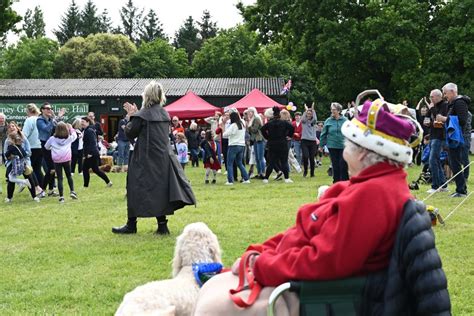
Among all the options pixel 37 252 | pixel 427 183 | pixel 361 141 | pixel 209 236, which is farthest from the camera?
pixel 427 183

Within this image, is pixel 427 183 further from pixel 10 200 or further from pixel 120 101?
pixel 120 101

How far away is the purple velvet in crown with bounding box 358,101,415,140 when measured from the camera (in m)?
3.24

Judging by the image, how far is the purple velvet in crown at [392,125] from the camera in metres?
3.24

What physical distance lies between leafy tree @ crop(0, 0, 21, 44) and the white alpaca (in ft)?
121

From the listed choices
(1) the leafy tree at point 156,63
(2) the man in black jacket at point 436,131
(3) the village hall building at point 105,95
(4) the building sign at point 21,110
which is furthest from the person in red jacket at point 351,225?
(1) the leafy tree at point 156,63

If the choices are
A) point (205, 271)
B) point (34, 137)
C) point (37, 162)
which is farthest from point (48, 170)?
point (205, 271)

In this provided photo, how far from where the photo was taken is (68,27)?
9381 cm

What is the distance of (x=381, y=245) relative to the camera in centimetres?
310

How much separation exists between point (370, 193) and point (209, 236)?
5.21ft

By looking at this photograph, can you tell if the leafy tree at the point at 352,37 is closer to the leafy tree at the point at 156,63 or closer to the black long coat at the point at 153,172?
the black long coat at the point at 153,172

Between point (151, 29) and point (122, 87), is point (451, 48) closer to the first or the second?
point (122, 87)

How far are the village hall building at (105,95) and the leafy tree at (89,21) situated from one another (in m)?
48.8

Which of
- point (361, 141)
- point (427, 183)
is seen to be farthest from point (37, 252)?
point (427, 183)

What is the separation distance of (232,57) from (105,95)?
19426 millimetres
